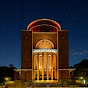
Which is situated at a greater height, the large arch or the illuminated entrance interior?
the large arch

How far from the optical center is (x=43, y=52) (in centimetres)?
2938

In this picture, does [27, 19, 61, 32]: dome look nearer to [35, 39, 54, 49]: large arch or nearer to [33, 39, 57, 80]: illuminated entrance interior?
[35, 39, 54, 49]: large arch

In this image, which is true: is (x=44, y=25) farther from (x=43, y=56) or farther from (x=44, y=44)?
(x=43, y=56)

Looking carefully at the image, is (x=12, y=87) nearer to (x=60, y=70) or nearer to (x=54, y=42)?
(x=60, y=70)

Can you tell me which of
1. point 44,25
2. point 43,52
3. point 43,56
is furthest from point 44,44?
point 44,25

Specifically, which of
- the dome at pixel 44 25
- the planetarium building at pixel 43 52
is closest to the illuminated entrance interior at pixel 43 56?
the planetarium building at pixel 43 52

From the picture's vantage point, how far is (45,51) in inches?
1152

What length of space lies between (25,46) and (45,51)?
11.7 feet

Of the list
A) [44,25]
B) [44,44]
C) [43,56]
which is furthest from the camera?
[44,25]

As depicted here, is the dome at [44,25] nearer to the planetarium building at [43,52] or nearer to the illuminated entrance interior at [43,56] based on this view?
the planetarium building at [43,52]

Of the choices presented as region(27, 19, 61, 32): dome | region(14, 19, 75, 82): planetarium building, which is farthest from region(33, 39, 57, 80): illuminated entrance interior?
region(27, 19, 61, 32): dome

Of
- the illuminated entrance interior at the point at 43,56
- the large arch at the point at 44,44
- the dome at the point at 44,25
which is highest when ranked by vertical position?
the dome at the point at 44,25

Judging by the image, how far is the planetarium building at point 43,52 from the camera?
1136 inches

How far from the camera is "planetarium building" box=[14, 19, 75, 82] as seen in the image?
2886 centimetres
